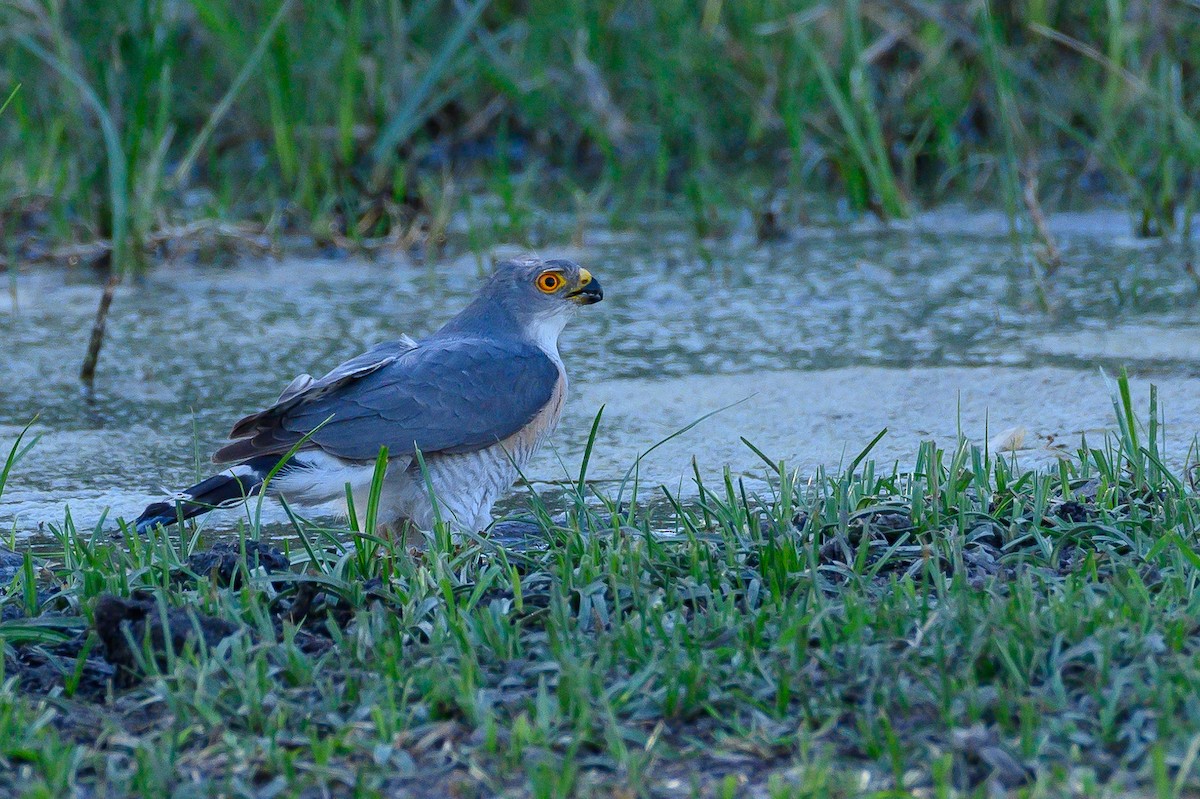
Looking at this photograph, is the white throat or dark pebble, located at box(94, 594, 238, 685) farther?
the white throat

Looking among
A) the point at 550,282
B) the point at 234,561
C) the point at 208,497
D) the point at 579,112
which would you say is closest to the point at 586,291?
the point at 550,282

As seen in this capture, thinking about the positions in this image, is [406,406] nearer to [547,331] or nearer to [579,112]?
[547,331]

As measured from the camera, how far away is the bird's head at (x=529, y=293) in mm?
4039

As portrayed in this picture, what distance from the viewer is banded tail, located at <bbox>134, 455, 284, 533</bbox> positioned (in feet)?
10.4

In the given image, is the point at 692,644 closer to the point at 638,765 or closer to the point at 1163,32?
the point at 638,765

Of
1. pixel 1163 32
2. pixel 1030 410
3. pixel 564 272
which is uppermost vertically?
pixel 1163 32

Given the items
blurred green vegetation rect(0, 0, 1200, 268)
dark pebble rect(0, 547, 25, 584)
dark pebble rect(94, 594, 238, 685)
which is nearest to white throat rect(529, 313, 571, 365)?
dark pebble rect(0, 547, 25, 584)

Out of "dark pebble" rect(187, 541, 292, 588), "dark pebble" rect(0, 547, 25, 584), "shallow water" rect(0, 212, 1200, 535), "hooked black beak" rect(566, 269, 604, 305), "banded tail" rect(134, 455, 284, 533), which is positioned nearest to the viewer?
"dark pebble" rect(187, 541, 292, 588)

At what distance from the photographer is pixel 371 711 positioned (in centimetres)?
225

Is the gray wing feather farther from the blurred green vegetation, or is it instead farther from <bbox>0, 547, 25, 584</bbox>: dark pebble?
the blurred green vegetation

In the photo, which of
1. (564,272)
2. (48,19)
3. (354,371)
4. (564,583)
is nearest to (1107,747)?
(564,583)

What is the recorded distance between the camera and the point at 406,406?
11.5ft

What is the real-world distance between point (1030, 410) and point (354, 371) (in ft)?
6.09

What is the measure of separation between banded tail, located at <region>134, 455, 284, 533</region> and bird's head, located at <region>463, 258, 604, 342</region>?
0.90m
